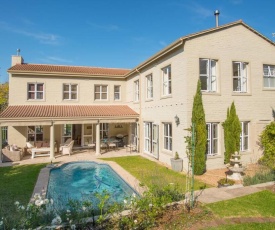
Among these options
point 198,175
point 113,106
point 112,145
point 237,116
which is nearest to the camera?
point 198,175

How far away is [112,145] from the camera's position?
2088 cm

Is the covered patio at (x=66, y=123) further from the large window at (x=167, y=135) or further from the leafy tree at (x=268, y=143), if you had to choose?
the leafy tree at (x=268, y=143)

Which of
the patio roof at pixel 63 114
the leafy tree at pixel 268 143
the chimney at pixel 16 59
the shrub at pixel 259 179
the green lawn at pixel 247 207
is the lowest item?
the green lawn at pixel 247 207

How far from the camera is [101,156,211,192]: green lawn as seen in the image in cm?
1042

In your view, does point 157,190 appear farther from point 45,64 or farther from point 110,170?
point 45,64

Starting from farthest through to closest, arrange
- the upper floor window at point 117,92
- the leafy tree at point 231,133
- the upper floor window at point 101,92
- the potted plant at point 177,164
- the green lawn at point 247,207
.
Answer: the upper floor window at point 117,92 → the upper floor window at point 101,92 → the leafy tree at point 231,133 → the potted plant at point 177,164 → the green lawn at point 247,207

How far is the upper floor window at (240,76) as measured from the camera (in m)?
14.4

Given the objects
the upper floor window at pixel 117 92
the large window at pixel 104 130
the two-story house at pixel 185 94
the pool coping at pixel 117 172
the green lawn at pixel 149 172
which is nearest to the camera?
the pool coping at pixel 117 172

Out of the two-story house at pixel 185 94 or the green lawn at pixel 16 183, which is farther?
the two-story house at pixel 185 94

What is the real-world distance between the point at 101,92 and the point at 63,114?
5.97 m

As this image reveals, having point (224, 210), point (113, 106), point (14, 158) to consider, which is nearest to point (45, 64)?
point (113, 106)

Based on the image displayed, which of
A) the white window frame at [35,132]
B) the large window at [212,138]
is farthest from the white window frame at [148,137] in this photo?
the white window frame at [35,132]

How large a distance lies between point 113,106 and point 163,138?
28.8 ft

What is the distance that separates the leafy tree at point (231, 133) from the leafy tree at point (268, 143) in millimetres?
2062
